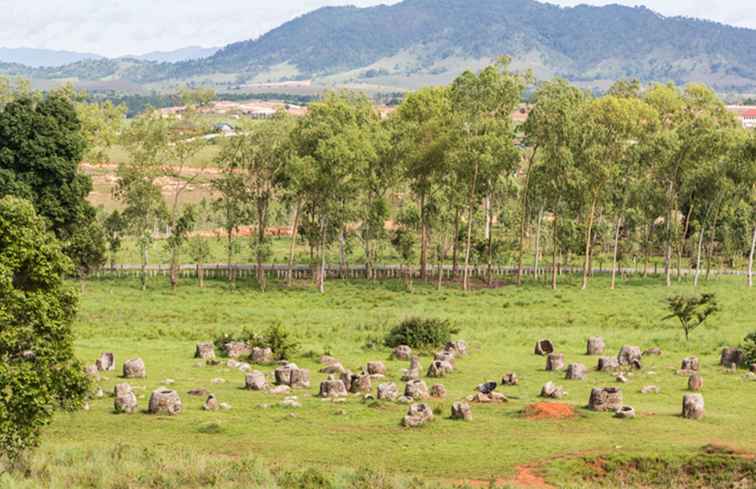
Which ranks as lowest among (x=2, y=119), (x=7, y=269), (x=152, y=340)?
(x=152, y=340)

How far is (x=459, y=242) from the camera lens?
9462 centimetres

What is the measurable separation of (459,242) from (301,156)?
21622 mm

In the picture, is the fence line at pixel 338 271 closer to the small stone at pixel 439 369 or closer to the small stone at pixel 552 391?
the small stone at pixel 439 369

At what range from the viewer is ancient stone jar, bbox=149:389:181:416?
3566 cm

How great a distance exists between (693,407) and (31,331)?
22.7 m

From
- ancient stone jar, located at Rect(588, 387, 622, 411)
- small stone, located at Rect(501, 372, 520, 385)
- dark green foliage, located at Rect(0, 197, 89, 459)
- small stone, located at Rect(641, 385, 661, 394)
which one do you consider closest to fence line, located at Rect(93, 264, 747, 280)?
small stone, located at Rect(501, 372, 520, 385)

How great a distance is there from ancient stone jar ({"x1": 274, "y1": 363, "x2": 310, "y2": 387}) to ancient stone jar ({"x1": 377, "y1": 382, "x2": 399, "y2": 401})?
12.9ft

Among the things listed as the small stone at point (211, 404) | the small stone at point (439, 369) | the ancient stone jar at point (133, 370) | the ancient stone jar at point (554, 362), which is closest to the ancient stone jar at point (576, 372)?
the ancient stone jar at point (554, 362)

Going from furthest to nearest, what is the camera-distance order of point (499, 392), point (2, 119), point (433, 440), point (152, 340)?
point (2, 119)
point (152, 340)
point (499, 392)
point (433, 440)

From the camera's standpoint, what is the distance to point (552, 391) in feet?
130

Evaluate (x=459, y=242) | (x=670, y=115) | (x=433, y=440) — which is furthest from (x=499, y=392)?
(x=670, y=115)

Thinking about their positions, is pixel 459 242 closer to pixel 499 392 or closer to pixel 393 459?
pixel 499 392

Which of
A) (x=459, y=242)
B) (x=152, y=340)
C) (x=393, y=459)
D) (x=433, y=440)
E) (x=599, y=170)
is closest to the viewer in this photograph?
(x=393, y=459)

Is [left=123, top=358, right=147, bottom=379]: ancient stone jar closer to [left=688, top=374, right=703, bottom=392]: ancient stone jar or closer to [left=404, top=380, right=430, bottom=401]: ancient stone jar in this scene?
[left=404, top=380, right=430, bottom=401]: ancient stone jar
